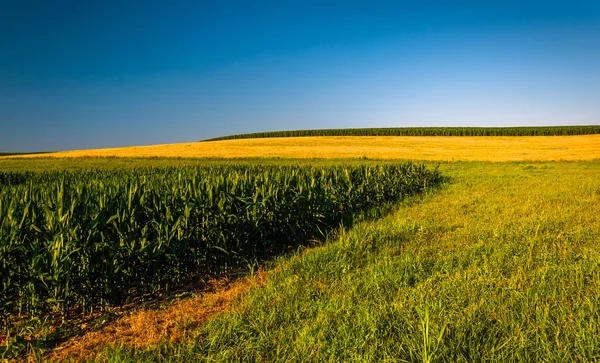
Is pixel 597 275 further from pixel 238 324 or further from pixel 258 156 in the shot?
pixel 258 156

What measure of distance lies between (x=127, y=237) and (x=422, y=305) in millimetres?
3607

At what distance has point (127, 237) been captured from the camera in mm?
4836

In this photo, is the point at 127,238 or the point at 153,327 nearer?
the point at 153,327

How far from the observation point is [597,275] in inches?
186

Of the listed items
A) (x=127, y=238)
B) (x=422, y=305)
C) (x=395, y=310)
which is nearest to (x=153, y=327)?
(x=127, y=238)

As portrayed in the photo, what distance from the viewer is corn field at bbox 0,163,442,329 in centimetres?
435

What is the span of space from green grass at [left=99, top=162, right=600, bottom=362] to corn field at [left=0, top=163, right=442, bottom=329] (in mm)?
1112

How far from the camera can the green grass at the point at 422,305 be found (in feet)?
10.5

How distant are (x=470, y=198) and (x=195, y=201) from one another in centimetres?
966

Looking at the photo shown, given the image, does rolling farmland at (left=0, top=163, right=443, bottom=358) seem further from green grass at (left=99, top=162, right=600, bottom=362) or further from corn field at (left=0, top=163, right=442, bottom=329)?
green grass at (left=99, top=162, right=600, bottom=362)

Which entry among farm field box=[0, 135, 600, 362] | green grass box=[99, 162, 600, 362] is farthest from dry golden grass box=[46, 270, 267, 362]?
green grass box=[99, 162, 600, 362]

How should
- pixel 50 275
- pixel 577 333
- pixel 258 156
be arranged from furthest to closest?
pixel 258 156, pixel 50 275, pixel 577 333

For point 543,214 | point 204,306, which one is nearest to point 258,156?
point 543,214

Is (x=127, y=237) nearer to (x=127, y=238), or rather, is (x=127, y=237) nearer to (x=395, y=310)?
(x=127, y=238)
